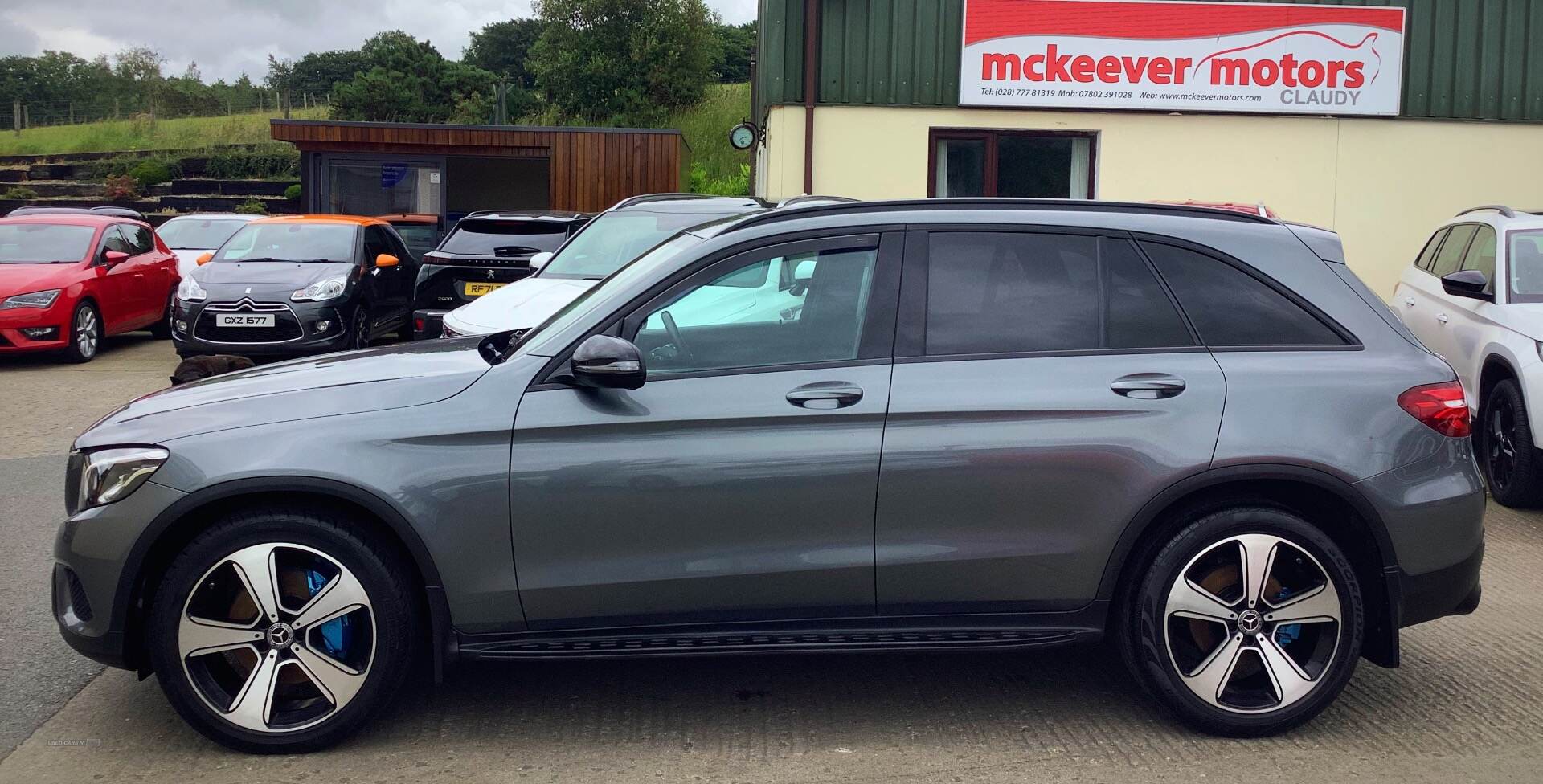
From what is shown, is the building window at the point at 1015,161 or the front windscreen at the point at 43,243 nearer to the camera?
the front windscreen at the point at 43,243

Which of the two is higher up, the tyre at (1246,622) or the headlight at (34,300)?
the headlight at (34,300)

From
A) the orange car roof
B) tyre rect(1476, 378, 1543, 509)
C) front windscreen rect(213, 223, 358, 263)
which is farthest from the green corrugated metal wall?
tyre rect(1476, 378, 1543, 509)

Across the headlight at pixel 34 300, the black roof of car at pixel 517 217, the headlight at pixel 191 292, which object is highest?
the black roof of car at pixel 517 217

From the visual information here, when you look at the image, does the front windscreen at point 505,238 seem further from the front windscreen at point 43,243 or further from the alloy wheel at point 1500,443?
the alloy wheel at point 1500,443

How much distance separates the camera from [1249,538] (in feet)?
13.3

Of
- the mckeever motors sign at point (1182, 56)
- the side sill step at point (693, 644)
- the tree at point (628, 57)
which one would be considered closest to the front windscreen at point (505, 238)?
the mckeever motors sign at point (1182, 56)

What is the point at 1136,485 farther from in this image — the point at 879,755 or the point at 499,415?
the point at 499,415

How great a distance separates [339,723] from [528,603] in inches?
26.2

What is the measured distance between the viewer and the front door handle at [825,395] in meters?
3.94

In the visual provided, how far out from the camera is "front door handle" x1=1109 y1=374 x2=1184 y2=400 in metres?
4.03

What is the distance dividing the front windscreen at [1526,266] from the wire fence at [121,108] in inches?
2206

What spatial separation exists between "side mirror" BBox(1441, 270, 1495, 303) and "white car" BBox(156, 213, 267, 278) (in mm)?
16268

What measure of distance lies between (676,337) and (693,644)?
0.92 meters

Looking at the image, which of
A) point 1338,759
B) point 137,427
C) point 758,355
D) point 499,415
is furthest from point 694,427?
point 1338,759
